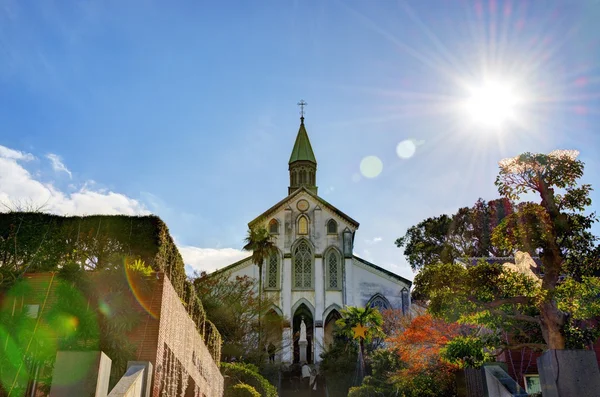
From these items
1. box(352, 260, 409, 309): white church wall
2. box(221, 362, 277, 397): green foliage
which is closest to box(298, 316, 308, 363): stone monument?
box(352, 260, 409, 309): white church wall

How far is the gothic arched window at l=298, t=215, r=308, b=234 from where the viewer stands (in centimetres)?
4538

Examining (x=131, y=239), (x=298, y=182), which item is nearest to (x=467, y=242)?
(x=298, y=182)

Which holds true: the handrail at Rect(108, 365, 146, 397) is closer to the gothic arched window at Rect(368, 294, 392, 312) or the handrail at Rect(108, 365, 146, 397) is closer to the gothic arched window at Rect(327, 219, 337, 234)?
the gothic arched window at Rect(368, 294, 392, 312)

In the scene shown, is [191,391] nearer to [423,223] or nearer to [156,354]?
[156,354]

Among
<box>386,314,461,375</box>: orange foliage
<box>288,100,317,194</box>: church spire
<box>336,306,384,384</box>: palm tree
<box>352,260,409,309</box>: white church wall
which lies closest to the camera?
<box>386,314,461,375</box>: orange foliage

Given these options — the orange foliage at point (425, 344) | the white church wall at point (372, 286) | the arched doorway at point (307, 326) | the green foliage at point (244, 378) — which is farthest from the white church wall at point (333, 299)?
the green foliage at point (244, 378)

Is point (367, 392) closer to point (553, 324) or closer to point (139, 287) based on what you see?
point (553, 324)

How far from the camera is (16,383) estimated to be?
396 inches

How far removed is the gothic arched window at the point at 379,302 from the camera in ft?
138

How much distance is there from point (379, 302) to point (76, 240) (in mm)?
33648

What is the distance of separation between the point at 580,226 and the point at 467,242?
3429cm

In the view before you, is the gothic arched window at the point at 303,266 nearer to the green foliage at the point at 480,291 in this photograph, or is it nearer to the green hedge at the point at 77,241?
the green foliage at the point at 480,291

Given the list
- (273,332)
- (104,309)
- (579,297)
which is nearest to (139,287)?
(104,309)

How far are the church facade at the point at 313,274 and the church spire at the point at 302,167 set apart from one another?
5.46 m
